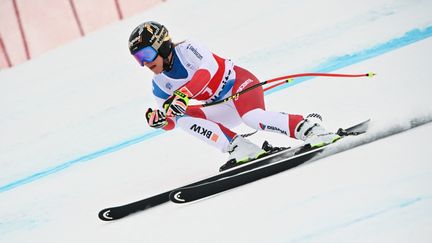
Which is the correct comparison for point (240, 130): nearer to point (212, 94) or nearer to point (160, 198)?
point (212, 94)

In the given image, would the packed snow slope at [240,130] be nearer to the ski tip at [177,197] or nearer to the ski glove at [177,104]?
the ski tip at [177,197]

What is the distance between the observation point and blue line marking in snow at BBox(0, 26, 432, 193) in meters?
6.25

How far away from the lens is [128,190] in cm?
481

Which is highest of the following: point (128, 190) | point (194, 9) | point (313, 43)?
point (194, 9)

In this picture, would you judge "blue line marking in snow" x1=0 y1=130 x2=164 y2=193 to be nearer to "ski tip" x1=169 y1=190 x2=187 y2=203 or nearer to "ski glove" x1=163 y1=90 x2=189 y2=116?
"ski glove" x1=163 y1=90 x2=189 y2=116

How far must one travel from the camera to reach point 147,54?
400 centimetres

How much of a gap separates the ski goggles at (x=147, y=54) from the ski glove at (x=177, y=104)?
30 centimetres

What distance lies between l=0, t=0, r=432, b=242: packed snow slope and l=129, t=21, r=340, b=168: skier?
0.39 m

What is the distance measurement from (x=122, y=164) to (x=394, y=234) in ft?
11.5

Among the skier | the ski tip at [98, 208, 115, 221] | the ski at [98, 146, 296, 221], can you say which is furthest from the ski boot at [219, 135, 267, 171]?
the ski tip at [98, 208, 115, 221]

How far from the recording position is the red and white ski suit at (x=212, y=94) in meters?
4.01

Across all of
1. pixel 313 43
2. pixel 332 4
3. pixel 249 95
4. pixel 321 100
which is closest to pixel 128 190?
pixel 249 95

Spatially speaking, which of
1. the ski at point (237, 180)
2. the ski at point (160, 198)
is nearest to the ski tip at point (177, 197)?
the ski at point (237, 180)

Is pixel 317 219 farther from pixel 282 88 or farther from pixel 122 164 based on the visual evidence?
pixel 282 88
